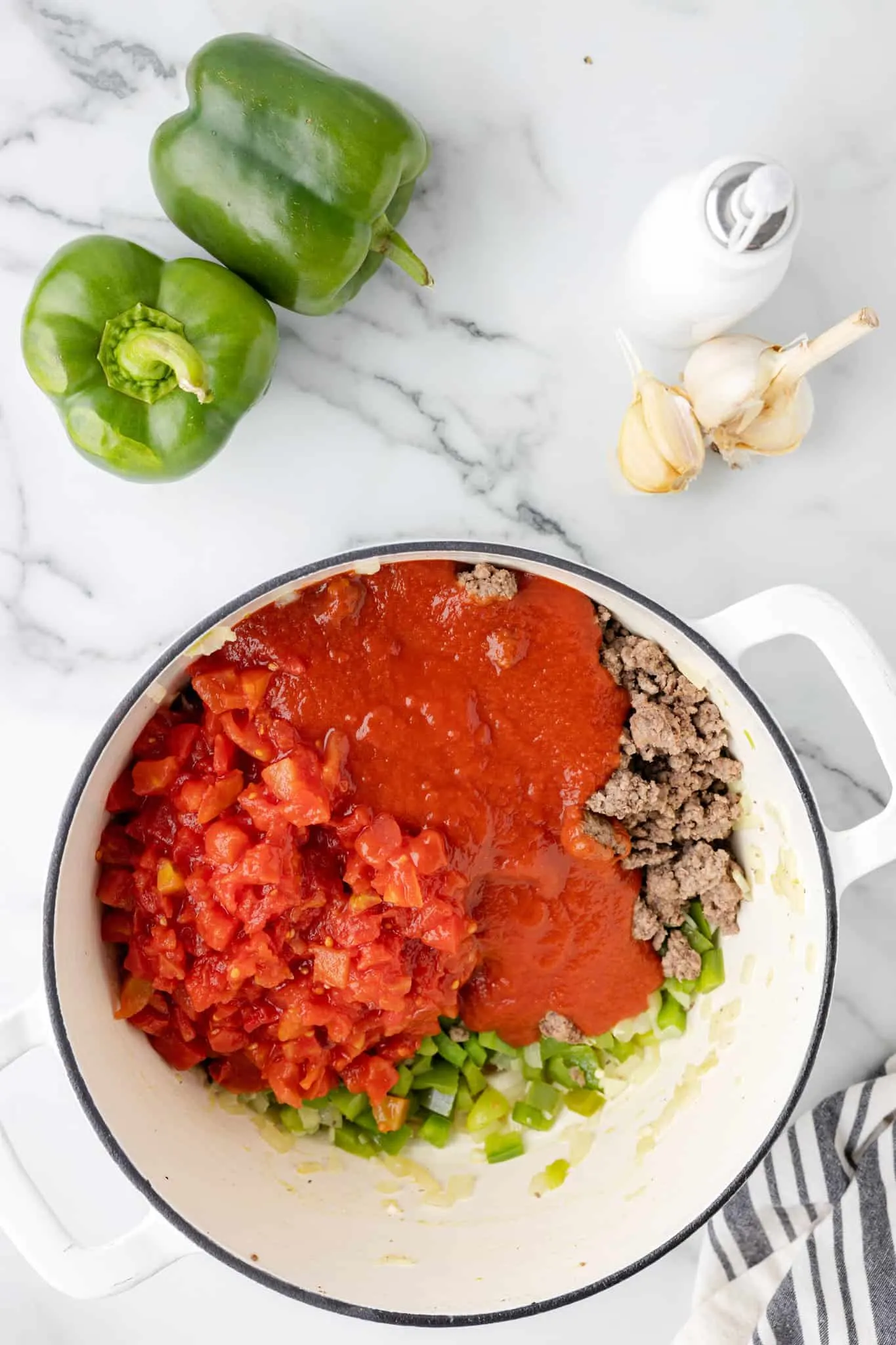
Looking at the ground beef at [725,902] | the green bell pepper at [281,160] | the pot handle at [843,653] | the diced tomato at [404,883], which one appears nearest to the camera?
the pot handle at [843,653]

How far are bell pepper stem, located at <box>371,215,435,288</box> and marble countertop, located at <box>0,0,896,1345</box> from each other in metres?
0.15

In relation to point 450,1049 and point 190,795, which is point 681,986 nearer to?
point 450,1049

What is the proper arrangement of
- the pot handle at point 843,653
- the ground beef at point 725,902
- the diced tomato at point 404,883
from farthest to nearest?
the ground beef at point 725,902, the diced tomato at point 404,883, the pot handle at point 843,653

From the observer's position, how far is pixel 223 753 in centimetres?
209

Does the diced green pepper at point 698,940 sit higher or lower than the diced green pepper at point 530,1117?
higher

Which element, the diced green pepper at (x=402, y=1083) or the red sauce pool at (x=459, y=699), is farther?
the diced green pepper at (x=402, y=1083)

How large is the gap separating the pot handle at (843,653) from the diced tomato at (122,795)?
3.42 feet

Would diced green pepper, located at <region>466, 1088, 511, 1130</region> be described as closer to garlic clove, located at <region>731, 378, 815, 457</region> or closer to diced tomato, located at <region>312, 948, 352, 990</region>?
diced tomato, located at <region>312, 948, 352, 990</region>

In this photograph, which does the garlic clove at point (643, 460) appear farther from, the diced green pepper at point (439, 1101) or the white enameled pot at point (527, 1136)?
the diced green pepper at point (439, 1101)

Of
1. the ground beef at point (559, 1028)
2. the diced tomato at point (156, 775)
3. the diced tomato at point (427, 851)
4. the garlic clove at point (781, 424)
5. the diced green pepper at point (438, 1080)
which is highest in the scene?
the garlic clove at point (781, 424)

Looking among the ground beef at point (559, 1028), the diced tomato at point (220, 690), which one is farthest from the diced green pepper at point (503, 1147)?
the diced tomato at point (220, 690)

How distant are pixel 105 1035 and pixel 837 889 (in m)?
1.27

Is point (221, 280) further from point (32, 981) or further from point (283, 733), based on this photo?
point (32, 981)

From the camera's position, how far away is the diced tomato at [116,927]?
2.20 m
